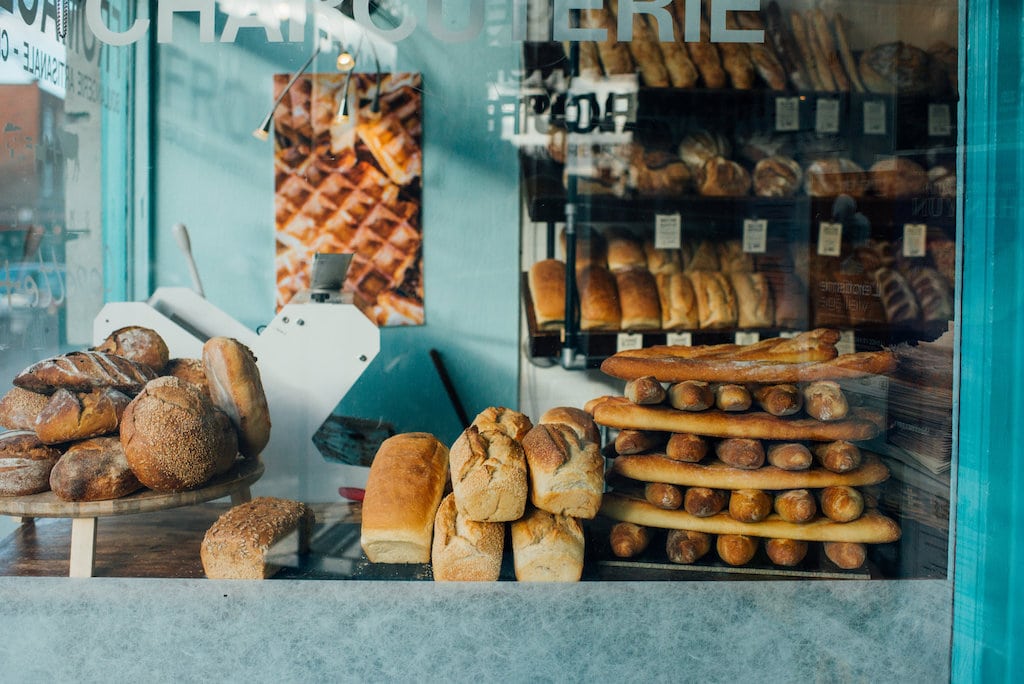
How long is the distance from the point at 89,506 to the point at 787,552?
1362mm

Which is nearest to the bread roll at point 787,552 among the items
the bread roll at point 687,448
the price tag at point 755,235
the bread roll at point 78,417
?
the bread roll at point 687,448

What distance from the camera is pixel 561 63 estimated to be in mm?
1888

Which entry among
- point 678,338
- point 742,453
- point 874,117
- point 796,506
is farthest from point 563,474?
point 874,117

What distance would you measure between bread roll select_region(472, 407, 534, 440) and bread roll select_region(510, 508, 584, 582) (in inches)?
6.9

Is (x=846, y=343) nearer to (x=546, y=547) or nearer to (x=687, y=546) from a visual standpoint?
(x=687, y=546)

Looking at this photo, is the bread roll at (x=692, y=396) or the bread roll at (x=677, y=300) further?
the bread roll at (x=677, y=300)

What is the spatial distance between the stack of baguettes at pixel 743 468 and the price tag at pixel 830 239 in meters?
0.50

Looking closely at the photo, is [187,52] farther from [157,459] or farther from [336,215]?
Result: [157,459]

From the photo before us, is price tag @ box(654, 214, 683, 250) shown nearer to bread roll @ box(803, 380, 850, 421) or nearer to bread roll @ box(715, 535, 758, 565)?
bread roll @ box(803, 380, 850, 421)

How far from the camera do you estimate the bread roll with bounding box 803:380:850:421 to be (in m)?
1.52

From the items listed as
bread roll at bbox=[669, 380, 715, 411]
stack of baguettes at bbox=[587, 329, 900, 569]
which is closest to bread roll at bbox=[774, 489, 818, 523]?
stack of baguettes at bbox=[587, 329, 900, 569]

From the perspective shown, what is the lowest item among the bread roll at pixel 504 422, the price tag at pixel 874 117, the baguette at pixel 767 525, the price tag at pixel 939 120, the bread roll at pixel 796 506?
the baguette at pixel 767 525

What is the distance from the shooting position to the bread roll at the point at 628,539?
152cm

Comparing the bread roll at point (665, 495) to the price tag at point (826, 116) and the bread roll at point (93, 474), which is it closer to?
the bread roll at point (93, 474)
